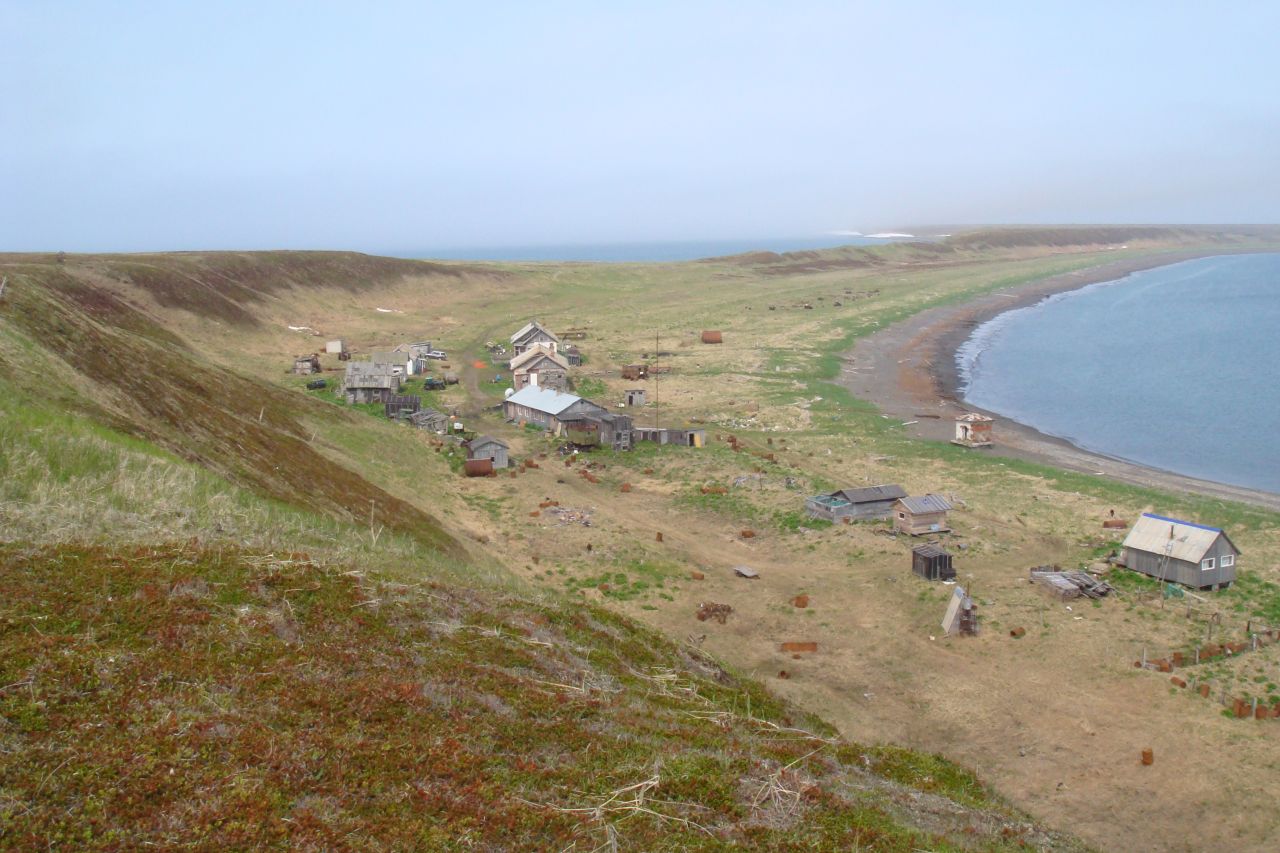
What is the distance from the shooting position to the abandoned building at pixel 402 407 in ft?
183

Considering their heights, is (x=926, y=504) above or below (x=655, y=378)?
below

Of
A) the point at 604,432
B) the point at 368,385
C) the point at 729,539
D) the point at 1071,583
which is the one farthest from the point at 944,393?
the point at 368,385

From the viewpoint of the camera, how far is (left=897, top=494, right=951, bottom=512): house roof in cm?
3666

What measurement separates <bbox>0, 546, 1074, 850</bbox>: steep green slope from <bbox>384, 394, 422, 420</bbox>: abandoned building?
41298 millimetres

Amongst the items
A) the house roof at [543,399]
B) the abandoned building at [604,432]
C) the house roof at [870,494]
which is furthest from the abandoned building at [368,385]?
the house roof at [870,494]

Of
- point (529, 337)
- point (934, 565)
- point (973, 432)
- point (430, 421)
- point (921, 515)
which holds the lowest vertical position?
point (934, 565)

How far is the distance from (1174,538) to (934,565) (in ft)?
27.2

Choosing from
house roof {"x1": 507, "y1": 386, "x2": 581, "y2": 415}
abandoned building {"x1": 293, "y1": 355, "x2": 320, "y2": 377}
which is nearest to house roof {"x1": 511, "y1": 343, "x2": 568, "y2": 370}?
house roof {"x1": 507, "y1": 386, "x2": 581, "y2": 415}

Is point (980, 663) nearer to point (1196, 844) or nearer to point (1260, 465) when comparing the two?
point (1196, 844)

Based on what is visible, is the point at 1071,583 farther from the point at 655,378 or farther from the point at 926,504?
the point at 655,378

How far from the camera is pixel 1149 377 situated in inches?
3164

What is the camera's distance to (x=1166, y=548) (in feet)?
103

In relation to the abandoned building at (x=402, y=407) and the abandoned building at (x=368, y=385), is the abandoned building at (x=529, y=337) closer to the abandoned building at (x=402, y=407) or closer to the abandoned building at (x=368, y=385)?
the abandoned building at (x=368, y=385)

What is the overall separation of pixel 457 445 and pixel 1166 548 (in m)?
34.7
